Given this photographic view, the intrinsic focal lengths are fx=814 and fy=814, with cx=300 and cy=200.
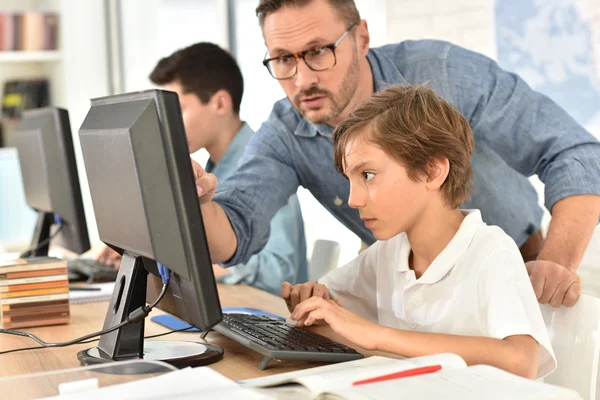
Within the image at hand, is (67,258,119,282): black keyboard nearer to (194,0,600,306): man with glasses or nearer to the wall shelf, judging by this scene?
(194,0,600,306): man with glasses

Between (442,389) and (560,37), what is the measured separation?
2126mm

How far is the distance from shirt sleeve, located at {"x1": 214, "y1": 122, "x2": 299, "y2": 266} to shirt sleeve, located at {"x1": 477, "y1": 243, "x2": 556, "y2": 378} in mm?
729

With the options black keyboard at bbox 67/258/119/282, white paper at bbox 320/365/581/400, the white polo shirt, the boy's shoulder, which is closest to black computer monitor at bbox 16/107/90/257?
black keyboard at bbox 67/258/119/282

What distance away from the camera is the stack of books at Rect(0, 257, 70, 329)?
1725mm

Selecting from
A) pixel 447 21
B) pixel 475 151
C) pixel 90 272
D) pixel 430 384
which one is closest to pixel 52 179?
pixel 90 272

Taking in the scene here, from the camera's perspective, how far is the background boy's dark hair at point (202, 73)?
282 cm

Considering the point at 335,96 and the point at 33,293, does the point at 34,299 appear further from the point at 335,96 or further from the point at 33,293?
the point at 335,96

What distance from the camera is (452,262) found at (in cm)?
143

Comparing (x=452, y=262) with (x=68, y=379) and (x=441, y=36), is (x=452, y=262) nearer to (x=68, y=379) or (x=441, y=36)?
(x=68, y=379)

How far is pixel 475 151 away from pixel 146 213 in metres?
1.13

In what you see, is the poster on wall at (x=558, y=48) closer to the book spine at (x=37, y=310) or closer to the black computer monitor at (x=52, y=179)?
the black computer monitor at (x=52, y=179)

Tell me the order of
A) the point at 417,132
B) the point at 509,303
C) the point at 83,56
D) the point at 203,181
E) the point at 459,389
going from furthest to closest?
the point at 83,56
the point at 203,181
the point at 417,132
the point at 509,303
the point at 459,389

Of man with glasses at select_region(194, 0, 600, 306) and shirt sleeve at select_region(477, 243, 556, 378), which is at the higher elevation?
man with glasses at select_region(194, 0, 600, 306)

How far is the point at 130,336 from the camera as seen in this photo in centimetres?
134
